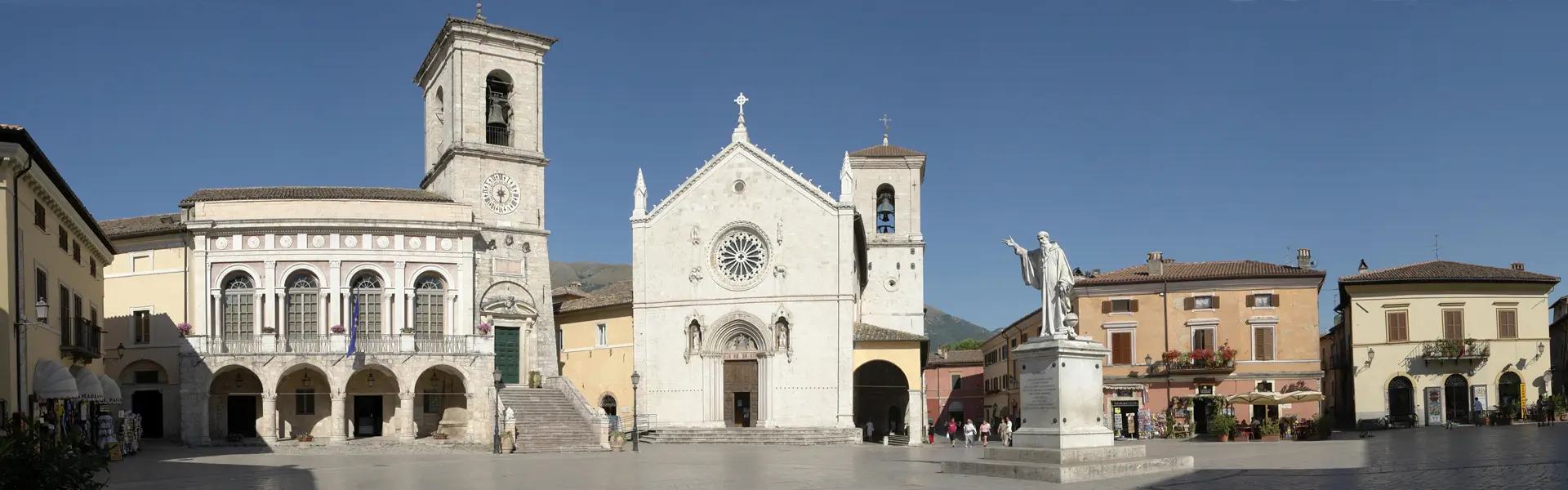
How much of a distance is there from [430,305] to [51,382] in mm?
16137

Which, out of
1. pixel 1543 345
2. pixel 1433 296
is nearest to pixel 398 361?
pixel 1433 296

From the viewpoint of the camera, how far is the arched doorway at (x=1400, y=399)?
47625mm

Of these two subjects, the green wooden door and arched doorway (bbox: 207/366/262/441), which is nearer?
arched doorway (bbox: 207/366/262/441)

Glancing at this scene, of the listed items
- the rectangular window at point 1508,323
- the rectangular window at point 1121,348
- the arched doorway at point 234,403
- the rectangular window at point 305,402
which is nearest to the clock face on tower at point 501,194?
the rectangular window at point 305,402

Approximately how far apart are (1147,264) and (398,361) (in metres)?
27.1

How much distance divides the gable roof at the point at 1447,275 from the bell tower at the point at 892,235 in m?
21.9

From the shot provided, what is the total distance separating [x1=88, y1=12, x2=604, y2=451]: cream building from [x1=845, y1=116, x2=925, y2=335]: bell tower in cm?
2375

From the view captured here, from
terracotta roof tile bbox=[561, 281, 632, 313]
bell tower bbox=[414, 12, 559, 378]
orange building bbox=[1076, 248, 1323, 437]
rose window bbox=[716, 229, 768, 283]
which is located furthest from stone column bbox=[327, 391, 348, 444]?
orange building bbox=[1076, 248, 1323, 437]

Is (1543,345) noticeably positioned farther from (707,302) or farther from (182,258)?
(182,258)

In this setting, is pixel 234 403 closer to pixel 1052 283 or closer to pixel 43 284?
pixel 43 284

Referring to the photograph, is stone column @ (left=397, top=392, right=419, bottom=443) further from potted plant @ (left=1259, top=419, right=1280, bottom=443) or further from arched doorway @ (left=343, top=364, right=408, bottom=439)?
potted plant @ (left=1259, top=419, right=1280, bottom=443)

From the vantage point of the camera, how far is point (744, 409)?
1964 inches

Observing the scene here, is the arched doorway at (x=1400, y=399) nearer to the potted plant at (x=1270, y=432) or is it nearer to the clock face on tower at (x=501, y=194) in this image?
the potted plant at (x=1270, y=432)

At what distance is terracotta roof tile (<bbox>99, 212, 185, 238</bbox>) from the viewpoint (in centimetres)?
4204
